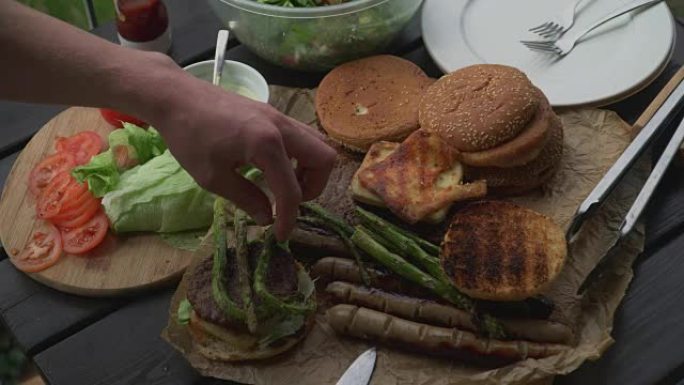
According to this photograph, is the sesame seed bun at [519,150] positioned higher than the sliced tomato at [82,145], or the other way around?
the sesame seed bun at [519,150]

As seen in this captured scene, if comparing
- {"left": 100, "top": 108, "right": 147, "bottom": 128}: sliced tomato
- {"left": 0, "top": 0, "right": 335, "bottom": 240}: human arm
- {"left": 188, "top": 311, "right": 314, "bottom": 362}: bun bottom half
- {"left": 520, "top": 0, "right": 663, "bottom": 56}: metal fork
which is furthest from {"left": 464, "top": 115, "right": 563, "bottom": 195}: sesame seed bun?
{"left": 100, "top": 108, "right": 147, "bottom": 128}: sliced tomato

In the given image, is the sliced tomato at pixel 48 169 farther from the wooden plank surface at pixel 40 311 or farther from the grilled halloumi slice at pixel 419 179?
the grilled halloumi slice at pixel 419 179

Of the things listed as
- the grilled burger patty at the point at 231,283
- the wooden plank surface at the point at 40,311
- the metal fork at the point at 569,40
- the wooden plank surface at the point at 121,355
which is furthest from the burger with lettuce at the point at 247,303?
the metal fork at the point at 569,40

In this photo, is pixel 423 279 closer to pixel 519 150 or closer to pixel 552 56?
pixel 519 150

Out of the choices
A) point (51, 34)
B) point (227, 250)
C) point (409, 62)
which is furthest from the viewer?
point (409, 62)

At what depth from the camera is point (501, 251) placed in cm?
251

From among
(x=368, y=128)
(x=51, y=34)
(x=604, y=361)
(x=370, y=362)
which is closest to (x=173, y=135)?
(x=51, y=34)

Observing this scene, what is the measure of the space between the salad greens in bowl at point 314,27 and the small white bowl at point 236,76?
4.9 inches

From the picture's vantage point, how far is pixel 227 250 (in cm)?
259

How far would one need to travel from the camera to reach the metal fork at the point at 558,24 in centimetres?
331

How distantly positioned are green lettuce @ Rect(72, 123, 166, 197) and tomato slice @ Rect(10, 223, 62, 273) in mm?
207

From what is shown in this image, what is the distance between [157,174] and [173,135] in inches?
36.0

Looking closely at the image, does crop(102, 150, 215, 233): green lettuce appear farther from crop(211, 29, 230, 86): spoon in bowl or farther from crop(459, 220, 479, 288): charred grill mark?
crop(459, 220, 479, 288): charred grill mark

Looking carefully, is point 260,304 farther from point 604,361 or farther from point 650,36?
point 650,36
